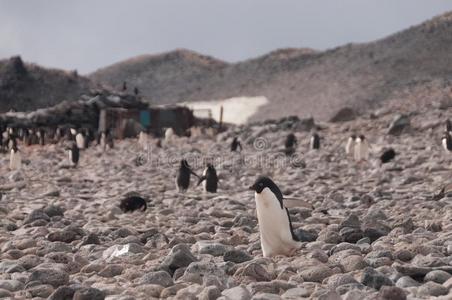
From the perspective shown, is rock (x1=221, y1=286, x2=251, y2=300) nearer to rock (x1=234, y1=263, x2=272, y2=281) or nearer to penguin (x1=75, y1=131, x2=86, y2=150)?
rock (x1=234, y1=263, x2=272, y2=281)

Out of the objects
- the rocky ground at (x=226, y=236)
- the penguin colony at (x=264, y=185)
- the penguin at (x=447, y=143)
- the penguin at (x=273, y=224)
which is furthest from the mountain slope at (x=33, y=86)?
the penguin at (x=273, y=224)

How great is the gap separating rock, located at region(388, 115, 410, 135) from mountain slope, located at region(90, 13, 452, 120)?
9538 millimetres

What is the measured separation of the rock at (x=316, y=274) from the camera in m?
3.91

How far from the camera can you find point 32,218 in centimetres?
704

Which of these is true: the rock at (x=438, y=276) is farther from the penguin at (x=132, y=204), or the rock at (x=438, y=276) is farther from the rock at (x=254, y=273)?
the penguin at (x=132, y=204)

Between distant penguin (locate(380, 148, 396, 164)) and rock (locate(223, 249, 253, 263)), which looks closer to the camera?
rock (locate(223, 249, 253, 263))

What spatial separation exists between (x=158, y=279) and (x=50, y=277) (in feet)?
2.22

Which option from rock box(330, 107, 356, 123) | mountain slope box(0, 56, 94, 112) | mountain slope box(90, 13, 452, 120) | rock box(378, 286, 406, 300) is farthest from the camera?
mountain slope box(0, 56, 94, 112)

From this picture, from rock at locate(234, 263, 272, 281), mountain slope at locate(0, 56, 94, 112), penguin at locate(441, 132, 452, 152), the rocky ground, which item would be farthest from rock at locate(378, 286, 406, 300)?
mountain slope at locate(0, 56, 94, 112)

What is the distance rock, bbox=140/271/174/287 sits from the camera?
388 cm

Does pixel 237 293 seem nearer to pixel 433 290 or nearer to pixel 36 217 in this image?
pixel 433 290

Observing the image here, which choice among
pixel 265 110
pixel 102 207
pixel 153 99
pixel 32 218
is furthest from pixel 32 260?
pixel 153 99

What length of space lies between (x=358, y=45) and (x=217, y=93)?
393 inches

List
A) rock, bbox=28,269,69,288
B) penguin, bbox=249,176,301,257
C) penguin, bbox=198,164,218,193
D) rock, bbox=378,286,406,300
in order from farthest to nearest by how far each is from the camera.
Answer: penguin, bbox=198,164,218,193 < penguin, bbox=249,176,301,257 < rock, bbox=28,269,69,288 < rock, bbox=378,286,406,300
